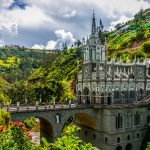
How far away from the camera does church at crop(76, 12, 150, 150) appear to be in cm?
5916

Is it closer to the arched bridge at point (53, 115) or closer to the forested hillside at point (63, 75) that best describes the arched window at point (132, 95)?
the arched bridge at point (53, 115)

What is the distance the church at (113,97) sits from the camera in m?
59.2

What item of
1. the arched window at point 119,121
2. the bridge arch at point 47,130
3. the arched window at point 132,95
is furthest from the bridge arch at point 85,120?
the arched window at point 132,95

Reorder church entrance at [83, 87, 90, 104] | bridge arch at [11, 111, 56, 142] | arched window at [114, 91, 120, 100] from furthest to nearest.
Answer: church entrance at [83, 87, 90, 104] < arched window at [114, 91, 120, 100] < bridge arch at [11, 111, 56, 142]

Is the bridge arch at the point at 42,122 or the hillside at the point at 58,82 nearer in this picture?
the bridge arch at the point at 42,122

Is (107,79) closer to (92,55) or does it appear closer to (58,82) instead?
(92,55)

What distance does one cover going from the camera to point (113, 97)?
6234cm

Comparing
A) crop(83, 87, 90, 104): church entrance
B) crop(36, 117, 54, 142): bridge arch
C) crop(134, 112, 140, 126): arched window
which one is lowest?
crop(36, 117, 54, 142): bridge arch

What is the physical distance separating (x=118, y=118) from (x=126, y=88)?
8.85 m

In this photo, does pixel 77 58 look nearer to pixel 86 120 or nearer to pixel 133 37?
pixel 133 37

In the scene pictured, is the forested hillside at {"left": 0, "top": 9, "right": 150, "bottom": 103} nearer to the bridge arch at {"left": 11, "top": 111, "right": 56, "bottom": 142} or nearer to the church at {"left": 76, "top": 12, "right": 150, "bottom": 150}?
the church at {"left": 76, "top": 12, "right": 150, "bottom": 150}

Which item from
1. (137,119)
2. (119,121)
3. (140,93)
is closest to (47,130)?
(119,121)

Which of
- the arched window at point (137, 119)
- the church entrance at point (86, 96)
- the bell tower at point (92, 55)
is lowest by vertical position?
the arched window at point (137, 119)

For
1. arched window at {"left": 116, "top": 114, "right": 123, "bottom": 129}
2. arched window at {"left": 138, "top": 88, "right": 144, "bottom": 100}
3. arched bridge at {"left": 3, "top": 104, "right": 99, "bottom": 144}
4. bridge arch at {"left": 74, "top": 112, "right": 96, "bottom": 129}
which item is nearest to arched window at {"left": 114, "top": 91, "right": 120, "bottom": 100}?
arched window at {"left": 116, "top": 114, "right": 123, "bottom": 129}
